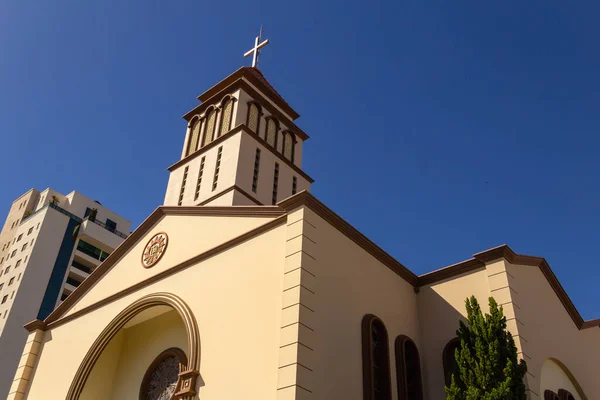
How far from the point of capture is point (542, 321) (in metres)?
13.8

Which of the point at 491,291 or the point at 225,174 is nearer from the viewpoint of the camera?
the point at 491,291

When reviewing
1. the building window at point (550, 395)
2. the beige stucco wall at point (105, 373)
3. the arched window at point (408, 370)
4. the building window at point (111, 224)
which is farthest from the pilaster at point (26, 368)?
the building window at point (111, 224)

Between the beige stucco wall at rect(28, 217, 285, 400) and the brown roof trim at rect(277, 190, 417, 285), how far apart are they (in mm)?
650

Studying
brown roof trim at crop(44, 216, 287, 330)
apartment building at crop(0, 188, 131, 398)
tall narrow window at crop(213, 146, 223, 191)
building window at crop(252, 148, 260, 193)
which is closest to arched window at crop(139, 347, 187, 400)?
brown roof trim at crop(44, 216, 287, 330)

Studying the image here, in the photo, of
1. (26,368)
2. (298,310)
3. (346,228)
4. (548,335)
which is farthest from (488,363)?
(26,368)

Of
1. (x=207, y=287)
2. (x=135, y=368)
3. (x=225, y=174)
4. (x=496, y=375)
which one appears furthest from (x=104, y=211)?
(x=496, y=375)

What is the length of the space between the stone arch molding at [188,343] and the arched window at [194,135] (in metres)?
8.73

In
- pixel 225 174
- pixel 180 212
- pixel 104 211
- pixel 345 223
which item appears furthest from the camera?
pixel 104 211

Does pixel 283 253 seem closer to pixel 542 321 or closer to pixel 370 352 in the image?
pixel 370 352

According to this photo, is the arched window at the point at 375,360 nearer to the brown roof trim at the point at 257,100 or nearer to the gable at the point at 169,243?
the gable at the point at 169,243

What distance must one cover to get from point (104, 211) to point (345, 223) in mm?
39033

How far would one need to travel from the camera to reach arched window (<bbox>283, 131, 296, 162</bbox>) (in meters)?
23.2

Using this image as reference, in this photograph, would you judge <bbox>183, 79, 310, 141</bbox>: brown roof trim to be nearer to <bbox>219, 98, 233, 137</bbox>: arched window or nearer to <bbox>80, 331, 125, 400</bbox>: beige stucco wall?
<bbox>219, 98, 233, 137</bbox>: arched window

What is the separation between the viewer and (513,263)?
44.9 feet
